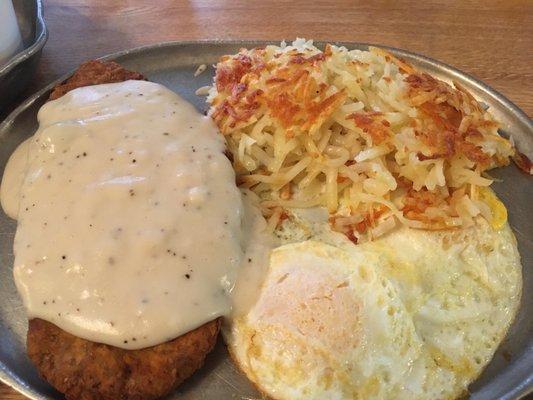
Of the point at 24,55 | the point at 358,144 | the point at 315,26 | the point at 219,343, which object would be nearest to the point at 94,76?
the point at 24,55

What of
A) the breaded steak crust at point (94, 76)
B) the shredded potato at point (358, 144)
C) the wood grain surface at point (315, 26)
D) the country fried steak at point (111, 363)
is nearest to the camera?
the country fried steak at point (111, 363)

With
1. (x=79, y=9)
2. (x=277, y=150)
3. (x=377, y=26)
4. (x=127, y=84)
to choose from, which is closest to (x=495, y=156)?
(x=277, y=150)

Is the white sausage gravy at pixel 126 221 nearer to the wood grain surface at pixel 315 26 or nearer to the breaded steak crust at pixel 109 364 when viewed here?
the breaded steak crust at pixel 109 364

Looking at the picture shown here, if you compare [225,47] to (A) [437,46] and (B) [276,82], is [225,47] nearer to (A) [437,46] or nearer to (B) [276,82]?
(B) [276,82]

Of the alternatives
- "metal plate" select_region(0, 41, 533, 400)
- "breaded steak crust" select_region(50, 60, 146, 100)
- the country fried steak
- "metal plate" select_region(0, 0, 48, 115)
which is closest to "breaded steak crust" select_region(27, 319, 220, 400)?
the country fried steak

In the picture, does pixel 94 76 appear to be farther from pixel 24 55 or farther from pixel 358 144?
pixel 358 144

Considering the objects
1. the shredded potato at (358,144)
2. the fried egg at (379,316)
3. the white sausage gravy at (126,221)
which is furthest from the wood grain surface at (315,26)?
the fried egg at (379,316)

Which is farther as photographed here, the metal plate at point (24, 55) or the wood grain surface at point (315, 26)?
the wood grain surface at point (315, 26)
